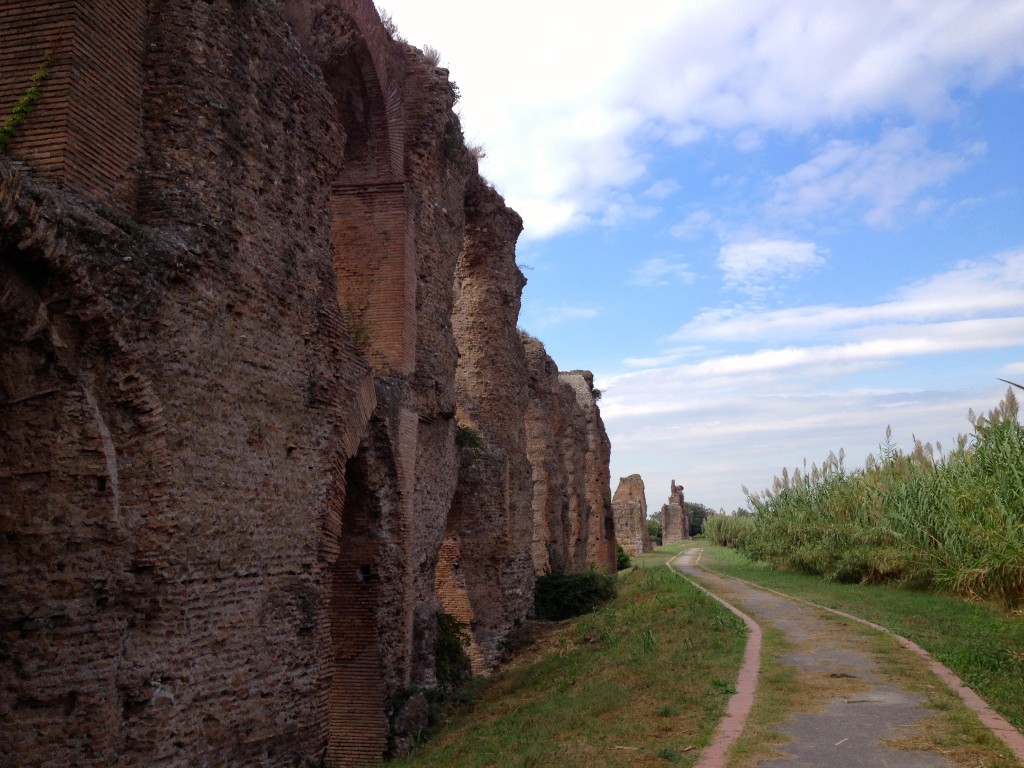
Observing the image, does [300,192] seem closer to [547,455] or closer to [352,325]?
[352,325]

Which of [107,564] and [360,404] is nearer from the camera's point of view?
[107,564]

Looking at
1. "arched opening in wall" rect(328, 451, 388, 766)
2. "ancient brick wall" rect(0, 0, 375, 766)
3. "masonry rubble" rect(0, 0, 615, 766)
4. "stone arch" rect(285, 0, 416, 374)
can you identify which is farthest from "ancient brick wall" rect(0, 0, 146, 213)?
"stone arch" rect(285, 0, 416, 374)

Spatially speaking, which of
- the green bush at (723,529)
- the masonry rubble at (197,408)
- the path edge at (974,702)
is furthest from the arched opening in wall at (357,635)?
the green bush at (723,529)

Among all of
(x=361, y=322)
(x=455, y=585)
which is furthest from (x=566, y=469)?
(x=361, y=322)

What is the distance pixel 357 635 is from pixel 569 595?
9.31 metres

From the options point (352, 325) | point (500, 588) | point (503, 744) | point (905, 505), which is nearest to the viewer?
point (503, 744)

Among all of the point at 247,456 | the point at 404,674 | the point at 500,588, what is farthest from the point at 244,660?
the point at 500,588

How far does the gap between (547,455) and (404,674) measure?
13440 mm

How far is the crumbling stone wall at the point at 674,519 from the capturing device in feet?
219

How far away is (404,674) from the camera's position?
34.4 ft

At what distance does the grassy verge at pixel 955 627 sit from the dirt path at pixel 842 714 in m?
0.69

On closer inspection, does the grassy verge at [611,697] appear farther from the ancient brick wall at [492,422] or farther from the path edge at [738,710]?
the ancient brick wall at [492,422]

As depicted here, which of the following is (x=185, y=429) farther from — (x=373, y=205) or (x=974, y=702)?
(x=974, y=702)

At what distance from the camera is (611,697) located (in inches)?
344
